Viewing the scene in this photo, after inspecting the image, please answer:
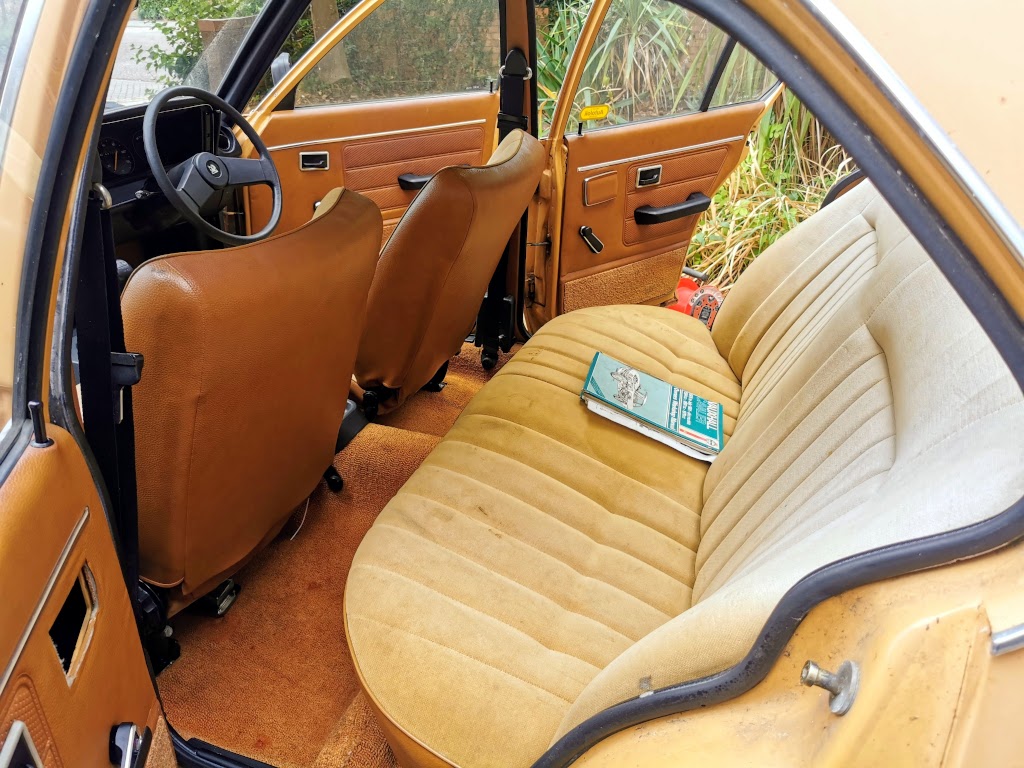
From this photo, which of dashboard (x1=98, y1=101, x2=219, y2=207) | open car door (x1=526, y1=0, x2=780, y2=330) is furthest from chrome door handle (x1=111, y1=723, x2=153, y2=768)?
open car door (x1=526, y1=0, x2=780, y2=330)

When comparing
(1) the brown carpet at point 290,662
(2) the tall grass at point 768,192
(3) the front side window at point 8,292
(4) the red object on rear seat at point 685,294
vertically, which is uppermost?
(3) the front side window at point 8,292

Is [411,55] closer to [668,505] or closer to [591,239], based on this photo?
[591,239]

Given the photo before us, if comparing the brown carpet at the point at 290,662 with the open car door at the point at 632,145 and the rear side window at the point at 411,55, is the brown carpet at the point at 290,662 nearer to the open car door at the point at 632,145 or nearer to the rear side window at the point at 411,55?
the open car door at the point at 632,145

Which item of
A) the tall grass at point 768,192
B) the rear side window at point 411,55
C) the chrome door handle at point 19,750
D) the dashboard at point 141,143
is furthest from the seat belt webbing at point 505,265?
the chrome door handle at point 19,750

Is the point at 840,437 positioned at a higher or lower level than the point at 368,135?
lower

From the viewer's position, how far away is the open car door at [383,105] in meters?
2.40

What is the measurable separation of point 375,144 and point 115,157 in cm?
91

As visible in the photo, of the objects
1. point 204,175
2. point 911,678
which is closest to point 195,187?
point 204,175

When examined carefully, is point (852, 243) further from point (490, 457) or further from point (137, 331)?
point (137, 331)

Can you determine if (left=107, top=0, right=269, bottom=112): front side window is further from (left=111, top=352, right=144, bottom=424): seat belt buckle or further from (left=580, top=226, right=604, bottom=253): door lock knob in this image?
(left=111, top=352, right=144, bottom=424): seat belt buckle

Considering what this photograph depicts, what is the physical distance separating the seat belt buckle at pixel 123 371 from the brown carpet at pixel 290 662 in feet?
2.26

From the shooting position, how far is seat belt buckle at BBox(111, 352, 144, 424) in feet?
3.29

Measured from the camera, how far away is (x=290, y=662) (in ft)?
5.08

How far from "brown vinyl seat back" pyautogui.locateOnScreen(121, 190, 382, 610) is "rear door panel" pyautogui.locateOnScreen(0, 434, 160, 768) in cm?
23
